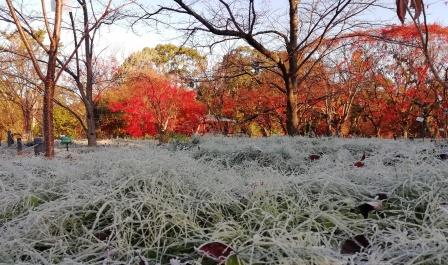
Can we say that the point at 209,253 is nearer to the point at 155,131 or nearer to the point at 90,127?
the point at 90,127

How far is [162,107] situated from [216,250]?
61.7 ft

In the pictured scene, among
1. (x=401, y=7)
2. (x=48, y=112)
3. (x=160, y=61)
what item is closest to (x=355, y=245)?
(x=401, y=7)

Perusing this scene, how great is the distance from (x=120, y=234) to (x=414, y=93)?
17851 mm

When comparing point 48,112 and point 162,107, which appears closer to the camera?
point 48,112

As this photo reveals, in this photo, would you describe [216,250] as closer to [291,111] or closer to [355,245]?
[355,245]

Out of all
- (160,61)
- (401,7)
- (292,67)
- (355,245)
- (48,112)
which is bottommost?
(355,245)

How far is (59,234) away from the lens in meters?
1.13

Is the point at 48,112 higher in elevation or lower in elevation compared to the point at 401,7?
lower

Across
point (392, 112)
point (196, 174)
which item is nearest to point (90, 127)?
point (196, 174)

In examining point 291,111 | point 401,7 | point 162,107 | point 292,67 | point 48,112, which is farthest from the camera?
point 162,107

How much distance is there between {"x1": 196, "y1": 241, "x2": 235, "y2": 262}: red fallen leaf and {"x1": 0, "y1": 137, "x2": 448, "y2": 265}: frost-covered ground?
2cm

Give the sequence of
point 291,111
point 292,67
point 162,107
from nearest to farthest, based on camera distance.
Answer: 1. point 292,67
2. point 291,111
3. point 162,107

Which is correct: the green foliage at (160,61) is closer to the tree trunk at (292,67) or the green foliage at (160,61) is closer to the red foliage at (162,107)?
the red foliage at (162,107)

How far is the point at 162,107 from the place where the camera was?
63.7ft
